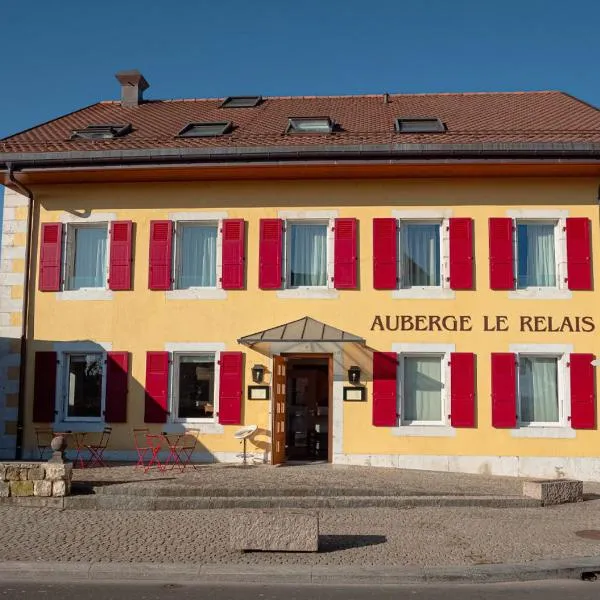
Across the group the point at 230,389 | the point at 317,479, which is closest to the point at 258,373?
the point at 230,389

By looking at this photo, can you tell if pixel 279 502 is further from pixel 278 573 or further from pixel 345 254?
pixel 345 254

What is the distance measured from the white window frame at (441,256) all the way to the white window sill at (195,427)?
4010 mm

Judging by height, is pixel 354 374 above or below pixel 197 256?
below

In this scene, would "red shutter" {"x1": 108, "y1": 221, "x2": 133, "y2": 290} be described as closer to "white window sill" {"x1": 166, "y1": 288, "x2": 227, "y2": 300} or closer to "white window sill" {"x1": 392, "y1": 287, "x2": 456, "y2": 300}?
"white window sill" {"x1": 166, "y1": 288, "x2": 227, "y2": 300}

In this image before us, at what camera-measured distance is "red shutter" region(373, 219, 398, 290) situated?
46.6 ft

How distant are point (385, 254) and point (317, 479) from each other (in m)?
4.49

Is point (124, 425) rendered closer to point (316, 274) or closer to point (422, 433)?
point (316, 274)

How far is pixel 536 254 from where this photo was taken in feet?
47.3

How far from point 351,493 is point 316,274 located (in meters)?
4.86

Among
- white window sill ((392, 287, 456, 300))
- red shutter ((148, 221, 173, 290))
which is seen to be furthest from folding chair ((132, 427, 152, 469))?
white window sill ((392, 287, 456, 300))

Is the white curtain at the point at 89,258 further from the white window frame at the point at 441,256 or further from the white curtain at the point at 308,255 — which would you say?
the white window frame at the point at 441,256

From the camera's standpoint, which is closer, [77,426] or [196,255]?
[77,426]

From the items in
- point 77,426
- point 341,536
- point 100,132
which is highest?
point 100,132

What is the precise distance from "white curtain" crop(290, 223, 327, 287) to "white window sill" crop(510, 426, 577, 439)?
4.38 m
